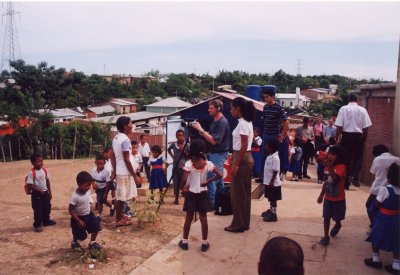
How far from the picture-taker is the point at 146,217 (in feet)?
18.5

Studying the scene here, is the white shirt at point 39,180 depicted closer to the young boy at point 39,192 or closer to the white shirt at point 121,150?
the young boy at point 39,192

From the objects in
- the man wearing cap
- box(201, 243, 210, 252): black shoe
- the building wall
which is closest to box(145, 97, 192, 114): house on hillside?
the building wall

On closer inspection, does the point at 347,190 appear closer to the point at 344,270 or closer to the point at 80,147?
the point at 344,270

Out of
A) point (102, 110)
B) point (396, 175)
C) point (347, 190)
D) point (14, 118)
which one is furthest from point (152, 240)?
point (102, 110)

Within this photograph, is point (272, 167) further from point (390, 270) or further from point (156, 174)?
point (156, 174)

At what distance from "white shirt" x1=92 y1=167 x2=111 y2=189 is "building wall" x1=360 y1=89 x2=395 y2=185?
19.0ft

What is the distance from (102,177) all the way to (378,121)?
628 cm

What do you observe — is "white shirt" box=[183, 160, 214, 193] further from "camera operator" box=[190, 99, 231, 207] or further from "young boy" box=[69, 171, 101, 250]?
"young boy" box=[69, 171, 101, 250]

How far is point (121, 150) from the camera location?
5137 millimetres

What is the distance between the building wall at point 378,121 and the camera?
7.89 metres

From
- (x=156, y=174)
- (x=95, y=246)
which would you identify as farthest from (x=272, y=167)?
(x=156, y=174)

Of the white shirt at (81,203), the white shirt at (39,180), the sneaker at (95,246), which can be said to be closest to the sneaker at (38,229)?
the white shirt at (39,180)

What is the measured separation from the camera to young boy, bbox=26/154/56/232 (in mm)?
5525

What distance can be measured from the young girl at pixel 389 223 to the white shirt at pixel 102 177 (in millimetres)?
4238
